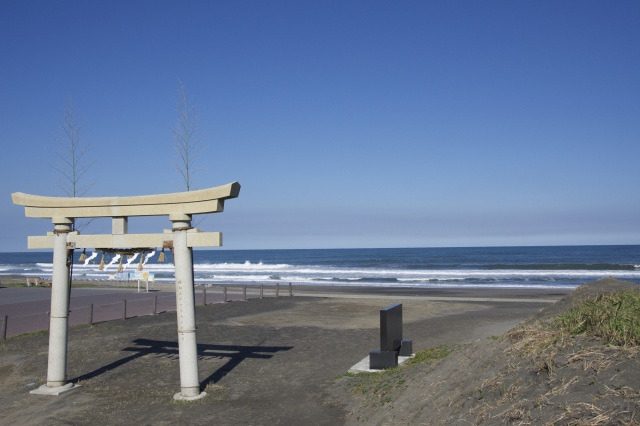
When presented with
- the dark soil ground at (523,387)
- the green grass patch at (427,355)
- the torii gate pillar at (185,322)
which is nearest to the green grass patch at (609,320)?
the dark soil ground at (523,387)

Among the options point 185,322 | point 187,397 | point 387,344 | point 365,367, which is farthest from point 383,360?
point 185,322

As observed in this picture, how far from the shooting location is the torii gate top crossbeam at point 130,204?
34.1 feet

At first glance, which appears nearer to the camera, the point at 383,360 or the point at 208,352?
the point at 383,360

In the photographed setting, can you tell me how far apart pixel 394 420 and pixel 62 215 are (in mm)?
8136

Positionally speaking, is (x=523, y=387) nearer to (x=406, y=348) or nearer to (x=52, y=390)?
(x=406, y=348)

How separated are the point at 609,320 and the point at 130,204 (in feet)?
28.5

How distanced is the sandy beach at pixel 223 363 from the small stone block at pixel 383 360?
846 mm

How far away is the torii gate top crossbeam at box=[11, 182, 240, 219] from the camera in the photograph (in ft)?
34.1

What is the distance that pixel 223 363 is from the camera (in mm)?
13578

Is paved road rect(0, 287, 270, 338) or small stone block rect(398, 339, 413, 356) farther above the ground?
paved road rect(0, 287, 270, 338)

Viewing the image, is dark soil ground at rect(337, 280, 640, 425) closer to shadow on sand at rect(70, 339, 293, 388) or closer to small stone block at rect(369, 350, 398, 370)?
small stone block at rect(369, 350, 398, 370)

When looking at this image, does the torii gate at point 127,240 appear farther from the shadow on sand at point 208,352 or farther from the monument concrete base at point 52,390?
the shadow on sand at point 208,352

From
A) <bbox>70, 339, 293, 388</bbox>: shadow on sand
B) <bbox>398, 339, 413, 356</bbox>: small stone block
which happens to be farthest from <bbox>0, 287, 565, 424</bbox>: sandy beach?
<bbox>398, 339, 413, 356</bbox>: small stone block

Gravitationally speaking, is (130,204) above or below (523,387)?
above
